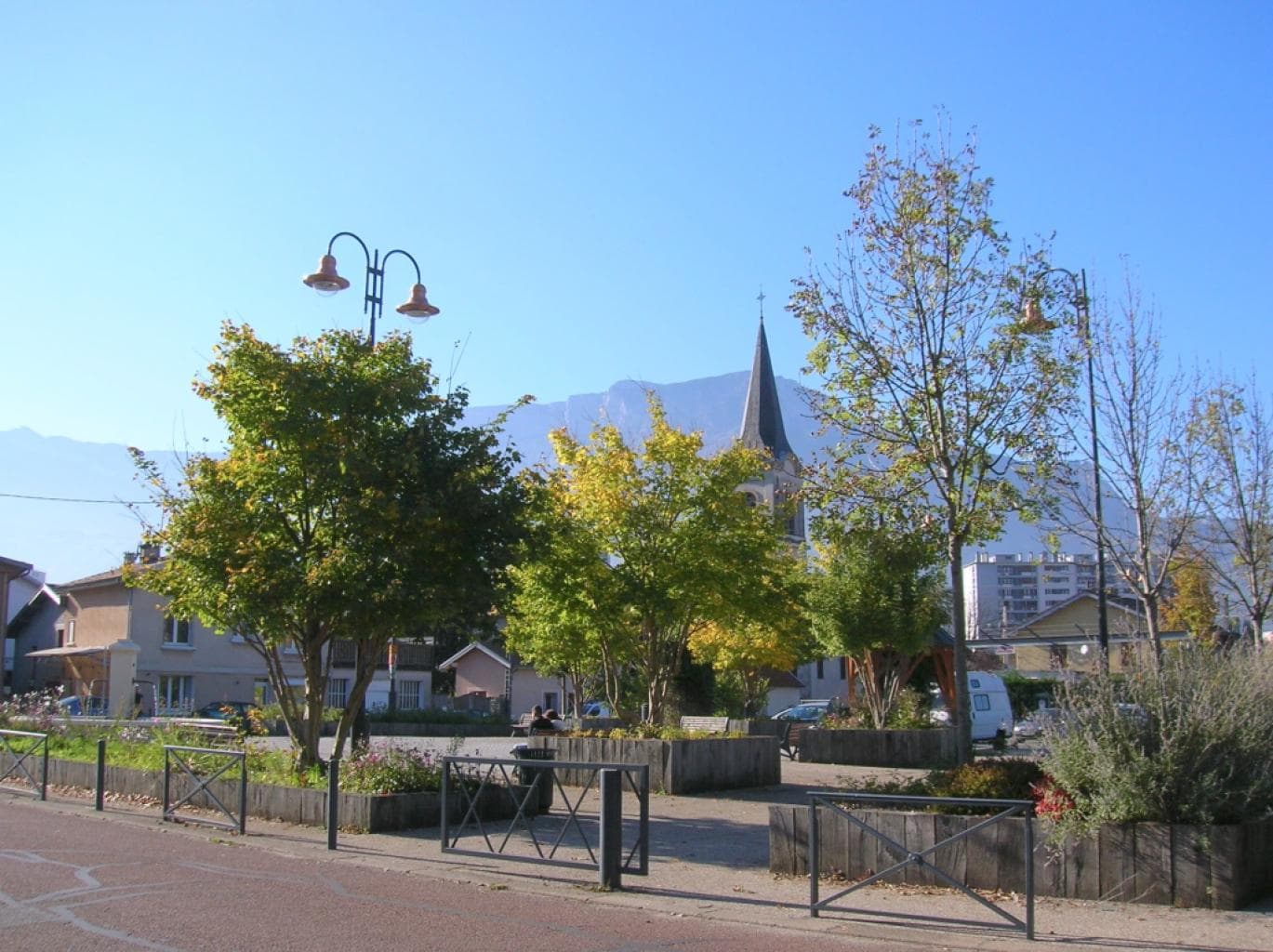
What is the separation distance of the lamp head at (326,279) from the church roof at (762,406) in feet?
193

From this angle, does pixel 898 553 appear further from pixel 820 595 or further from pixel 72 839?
pixel 72 839

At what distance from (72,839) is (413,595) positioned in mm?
4811

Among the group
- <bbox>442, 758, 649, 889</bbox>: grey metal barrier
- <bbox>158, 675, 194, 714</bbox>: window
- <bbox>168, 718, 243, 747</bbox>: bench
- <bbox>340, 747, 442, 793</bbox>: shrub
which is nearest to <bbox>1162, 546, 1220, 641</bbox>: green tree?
<bbox>442, 758, 649, 889</bbox>: grey metal barrier

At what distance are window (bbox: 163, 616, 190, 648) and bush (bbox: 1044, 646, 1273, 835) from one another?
43.9 m

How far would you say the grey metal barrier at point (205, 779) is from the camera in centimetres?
A: 1466

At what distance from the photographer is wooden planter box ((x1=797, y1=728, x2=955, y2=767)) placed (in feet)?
85.6

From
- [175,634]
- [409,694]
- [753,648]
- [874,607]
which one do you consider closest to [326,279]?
[874,607]

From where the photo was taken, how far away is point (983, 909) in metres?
9.89

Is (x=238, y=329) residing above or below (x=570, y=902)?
above

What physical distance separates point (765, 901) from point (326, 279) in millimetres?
11067

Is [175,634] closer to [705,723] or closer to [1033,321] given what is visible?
[705,723]

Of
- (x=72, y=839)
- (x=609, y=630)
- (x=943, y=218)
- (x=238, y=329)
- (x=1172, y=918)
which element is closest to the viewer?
(x=1172, y=918)

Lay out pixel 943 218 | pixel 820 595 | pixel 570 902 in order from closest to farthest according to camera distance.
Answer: pixel 570 902 < pixel 943 218 < pixel 820 595

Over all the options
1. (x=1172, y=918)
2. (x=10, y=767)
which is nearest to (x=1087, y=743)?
(x=1172, y=918)
